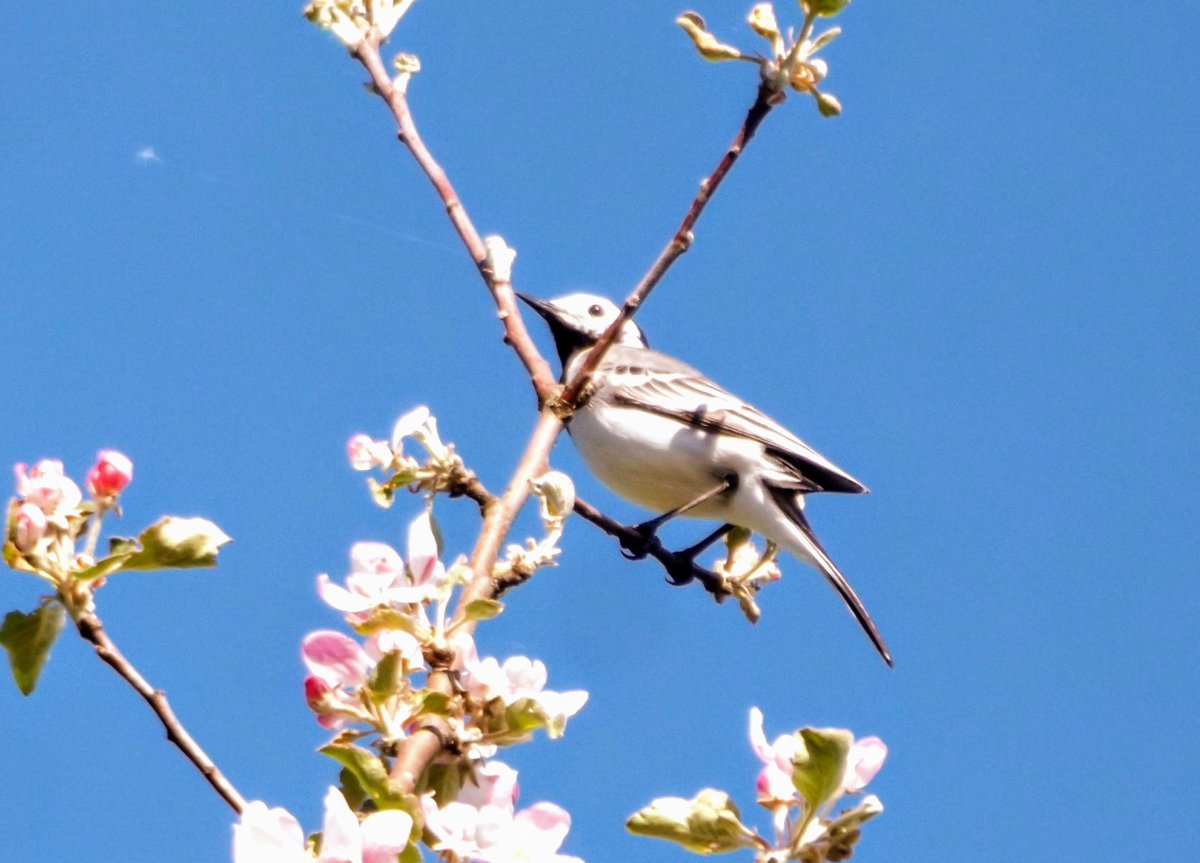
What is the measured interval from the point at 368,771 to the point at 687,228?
982 mm

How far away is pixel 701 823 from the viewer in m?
1.80

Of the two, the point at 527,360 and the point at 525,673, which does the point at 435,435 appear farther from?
the point at 525,673

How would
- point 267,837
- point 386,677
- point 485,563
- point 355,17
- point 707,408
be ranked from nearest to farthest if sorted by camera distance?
point 267,837 < point 386,677 < point 485,563 < point 355,17 < point 707,408

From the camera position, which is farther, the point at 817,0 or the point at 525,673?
the point at 817,0

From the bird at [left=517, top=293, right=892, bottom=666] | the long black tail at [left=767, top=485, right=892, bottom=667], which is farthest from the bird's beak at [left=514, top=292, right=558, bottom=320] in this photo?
the long black tail at [left=767, top=485, right=892, bottom=667]

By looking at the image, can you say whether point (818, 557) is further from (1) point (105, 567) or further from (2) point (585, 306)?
(1) point (105, 567)

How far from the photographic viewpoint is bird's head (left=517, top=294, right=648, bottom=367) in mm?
7215

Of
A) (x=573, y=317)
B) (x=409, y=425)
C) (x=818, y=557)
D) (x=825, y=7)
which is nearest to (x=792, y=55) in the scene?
(x=825, y=7)

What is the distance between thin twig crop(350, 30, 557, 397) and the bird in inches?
106

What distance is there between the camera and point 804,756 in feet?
5.78

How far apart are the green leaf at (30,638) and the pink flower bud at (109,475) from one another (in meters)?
0.16

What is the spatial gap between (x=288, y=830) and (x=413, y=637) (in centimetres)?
45

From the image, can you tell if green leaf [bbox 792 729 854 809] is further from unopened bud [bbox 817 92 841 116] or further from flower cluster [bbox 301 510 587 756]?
unopened bud [bbox 817 92 841 116]

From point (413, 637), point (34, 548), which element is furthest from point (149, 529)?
point (413, 637)
